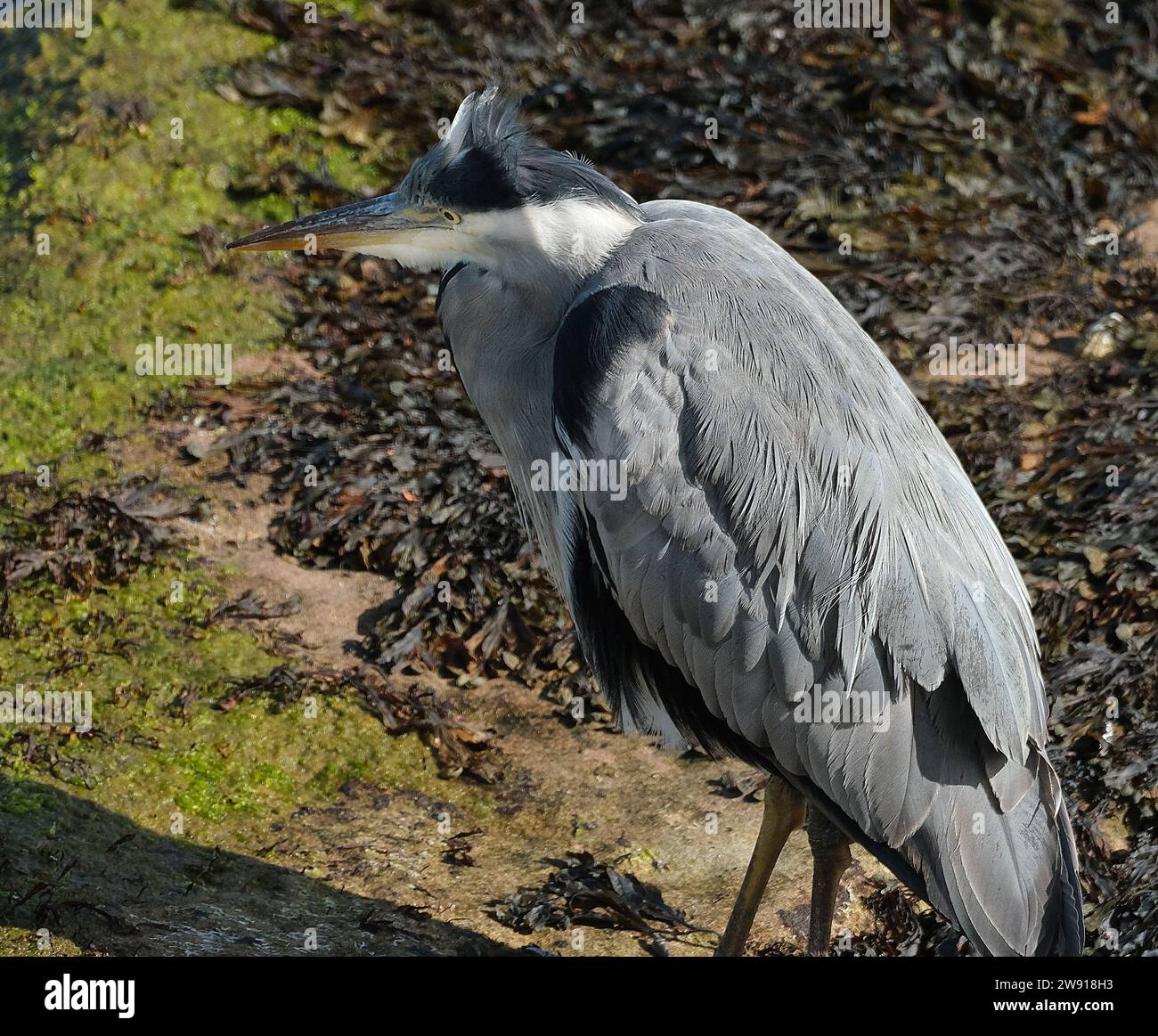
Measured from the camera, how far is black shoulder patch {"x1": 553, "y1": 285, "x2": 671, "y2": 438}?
4.09 meters

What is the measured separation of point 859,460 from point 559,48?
5783 millimetres

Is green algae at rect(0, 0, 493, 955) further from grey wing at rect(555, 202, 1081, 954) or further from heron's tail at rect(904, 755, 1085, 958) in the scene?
heron's tail at rect(904, 755, 1085, 958)

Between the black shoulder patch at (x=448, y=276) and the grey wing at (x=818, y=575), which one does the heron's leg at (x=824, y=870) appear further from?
the black shoulder patch at (x=448, y=276)

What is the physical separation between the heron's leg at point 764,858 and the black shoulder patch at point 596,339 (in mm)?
1295

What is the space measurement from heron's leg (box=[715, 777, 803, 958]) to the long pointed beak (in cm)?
205

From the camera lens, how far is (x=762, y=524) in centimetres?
401

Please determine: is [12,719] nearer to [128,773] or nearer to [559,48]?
[128,773]

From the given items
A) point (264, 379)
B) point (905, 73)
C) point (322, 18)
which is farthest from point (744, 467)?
point (322, 18)

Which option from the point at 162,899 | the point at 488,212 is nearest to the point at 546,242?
the point at 488,212

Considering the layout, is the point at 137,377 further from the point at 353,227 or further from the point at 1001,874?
the point at 1001,874

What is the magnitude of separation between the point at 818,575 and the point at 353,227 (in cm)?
177

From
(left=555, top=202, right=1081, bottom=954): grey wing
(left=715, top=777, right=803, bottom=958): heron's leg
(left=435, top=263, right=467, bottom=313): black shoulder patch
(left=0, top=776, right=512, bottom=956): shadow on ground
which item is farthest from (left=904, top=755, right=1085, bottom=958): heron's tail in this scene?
(left=435, top=263, right=467, bottom=313): black shoulder patch

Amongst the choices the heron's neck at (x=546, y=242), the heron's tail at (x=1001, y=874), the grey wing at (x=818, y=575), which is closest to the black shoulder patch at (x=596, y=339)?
the grey wing at (x=818, y=575)

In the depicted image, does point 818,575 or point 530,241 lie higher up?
point 530,241
